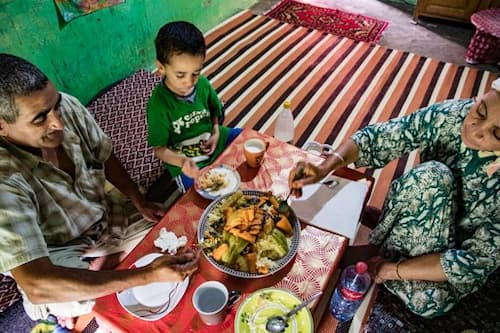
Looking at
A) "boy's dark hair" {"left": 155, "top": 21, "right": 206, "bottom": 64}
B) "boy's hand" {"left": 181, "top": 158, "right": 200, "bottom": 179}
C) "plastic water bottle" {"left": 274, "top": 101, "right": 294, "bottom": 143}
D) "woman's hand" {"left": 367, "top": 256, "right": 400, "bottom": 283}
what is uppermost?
"boy's dark hair" {"left": 155, "top": 21, "right": 206, "bottom": 64}

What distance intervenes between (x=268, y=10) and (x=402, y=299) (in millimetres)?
4046

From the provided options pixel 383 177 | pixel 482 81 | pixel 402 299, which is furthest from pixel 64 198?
pixel 482 81

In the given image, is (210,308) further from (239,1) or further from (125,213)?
(239,1)

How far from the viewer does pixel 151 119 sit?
1.76m

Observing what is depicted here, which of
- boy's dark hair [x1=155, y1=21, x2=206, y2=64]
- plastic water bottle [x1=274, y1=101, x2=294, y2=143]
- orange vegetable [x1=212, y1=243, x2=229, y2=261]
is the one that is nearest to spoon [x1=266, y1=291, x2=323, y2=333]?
orange vegetable [x1=212, y1=243, x2=229, y2=261]

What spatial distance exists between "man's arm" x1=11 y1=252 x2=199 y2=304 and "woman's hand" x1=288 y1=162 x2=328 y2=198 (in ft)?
1.86

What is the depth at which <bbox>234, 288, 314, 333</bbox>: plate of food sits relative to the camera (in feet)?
3.73

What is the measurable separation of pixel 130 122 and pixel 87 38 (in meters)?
0.71

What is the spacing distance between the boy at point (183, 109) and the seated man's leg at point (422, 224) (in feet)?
3.10

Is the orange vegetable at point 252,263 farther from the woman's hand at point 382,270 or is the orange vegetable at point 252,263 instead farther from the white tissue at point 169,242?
the woman's hand at point 382,270

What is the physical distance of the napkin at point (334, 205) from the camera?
1456 millimetres

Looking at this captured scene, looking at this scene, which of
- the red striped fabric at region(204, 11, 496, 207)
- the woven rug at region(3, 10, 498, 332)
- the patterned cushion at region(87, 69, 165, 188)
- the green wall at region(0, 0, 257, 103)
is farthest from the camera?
the red striped fabric at region(204, 11, 496, 207)

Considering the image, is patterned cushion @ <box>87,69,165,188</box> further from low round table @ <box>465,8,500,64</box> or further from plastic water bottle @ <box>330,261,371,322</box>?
low round table @ <box>465,8,500,64</box>

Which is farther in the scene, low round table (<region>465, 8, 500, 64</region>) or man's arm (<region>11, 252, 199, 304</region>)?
low round table (<region>465, 8, 500, 64</region>)
